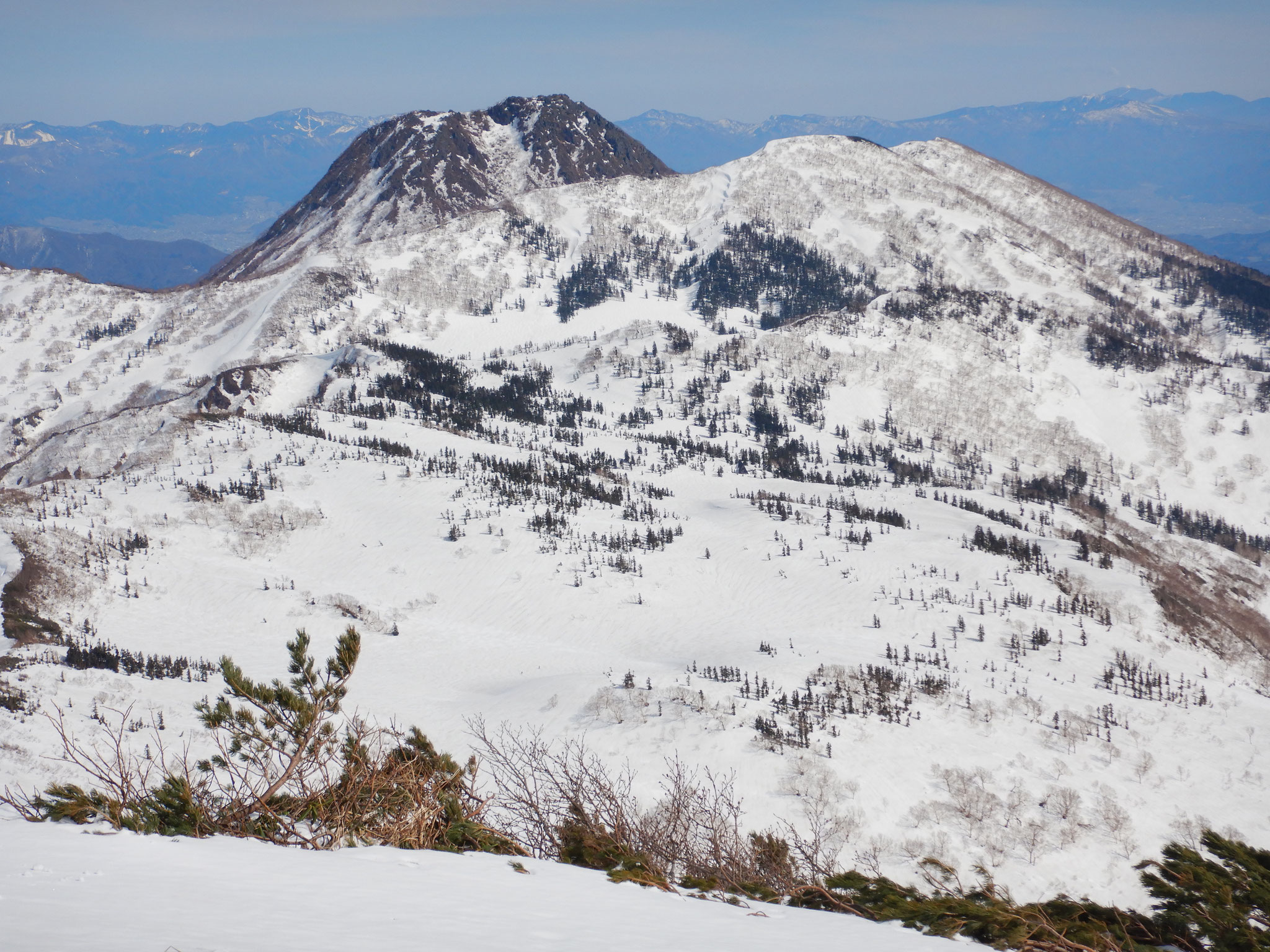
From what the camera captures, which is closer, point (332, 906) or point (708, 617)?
point (332, 906)

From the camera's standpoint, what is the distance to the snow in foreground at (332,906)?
9766 mm

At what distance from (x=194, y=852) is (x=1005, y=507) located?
17949 centimetres

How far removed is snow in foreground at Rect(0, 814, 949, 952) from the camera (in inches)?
384

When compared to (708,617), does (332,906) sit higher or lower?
higher

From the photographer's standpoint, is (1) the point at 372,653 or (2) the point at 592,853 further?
(1) the point at 372,653

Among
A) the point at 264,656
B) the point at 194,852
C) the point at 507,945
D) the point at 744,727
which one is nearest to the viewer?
the point at 507,945

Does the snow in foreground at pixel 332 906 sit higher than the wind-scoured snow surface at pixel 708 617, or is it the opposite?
the snow in foreground at pixel 332 906

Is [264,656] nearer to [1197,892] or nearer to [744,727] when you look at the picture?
[744,727]

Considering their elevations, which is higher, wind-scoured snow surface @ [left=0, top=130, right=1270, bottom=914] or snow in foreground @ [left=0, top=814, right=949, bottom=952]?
snow in foreground @ [left=0, top=814, right=949, bottom=952]

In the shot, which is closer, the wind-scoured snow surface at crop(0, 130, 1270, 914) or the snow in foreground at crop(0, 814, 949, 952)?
the snow in foreground at crop(0, 814, 949, 952)

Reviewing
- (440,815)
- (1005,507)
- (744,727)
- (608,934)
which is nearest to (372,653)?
(744,727)

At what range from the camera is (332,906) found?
11.3 metres

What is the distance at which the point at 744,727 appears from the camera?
229 feet

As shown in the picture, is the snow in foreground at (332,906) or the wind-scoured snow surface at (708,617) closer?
the snow in foreground at (332,906)
